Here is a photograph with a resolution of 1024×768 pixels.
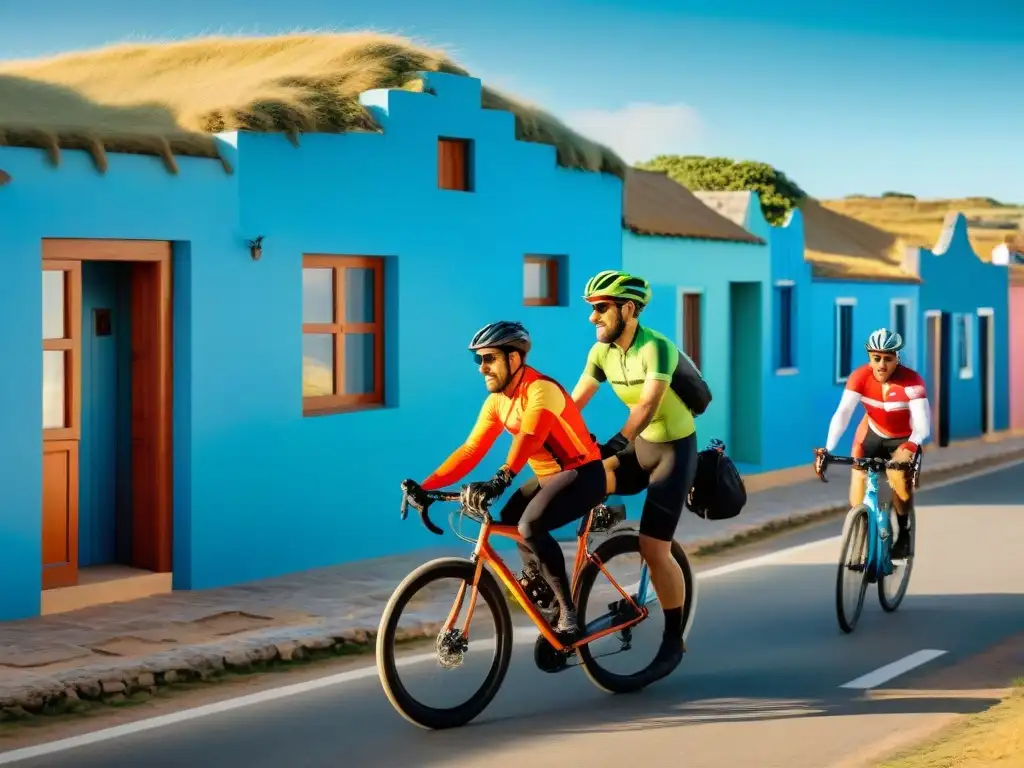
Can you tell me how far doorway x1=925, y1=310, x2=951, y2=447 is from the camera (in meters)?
30.9

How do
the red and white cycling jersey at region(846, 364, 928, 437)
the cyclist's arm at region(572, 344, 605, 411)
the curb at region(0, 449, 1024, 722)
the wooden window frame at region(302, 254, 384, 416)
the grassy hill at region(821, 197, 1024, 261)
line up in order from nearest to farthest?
the curb at region(0, 449, 1024, 722) < the cyclist's arm at region(572, 344, 605, 411) < the red and white cycling jersey at region(846, 364, 928, 437) < the wooden window frame at region(302, 254, 384, 416) < the grassy hill at region(821, 197, 1024, 261)

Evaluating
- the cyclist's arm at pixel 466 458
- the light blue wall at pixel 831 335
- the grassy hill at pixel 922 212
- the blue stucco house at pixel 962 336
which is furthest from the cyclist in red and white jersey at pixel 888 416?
the grassy hill at pixel 922 212

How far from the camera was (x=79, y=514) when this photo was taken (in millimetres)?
12672

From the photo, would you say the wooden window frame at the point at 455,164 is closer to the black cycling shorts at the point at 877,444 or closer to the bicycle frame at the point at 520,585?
the black cycling shorts at the point at 877,444

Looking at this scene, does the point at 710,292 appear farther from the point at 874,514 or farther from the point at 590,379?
the point at 590,379

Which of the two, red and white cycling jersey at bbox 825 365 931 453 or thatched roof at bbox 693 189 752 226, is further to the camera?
thatched roof at bbox 693 189 752 226

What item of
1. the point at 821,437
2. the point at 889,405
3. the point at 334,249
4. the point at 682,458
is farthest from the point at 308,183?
the point at 821,437

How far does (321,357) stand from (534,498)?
6.58 metres

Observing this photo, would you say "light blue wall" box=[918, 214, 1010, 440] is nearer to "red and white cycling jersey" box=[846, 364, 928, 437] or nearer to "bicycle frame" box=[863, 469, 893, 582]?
"red and white cycling jersey" box=[846, 364, 928, 437]

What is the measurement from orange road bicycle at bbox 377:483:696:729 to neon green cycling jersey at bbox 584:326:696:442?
49cm

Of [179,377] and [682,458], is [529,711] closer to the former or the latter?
[682,458]

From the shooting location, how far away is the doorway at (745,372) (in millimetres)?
23922

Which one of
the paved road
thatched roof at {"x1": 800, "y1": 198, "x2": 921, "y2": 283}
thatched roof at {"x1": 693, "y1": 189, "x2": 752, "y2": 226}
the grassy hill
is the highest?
the grassy hill

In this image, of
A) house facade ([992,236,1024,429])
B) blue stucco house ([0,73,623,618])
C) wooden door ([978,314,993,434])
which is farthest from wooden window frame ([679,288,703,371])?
house facade ([992,236,1024,429])
